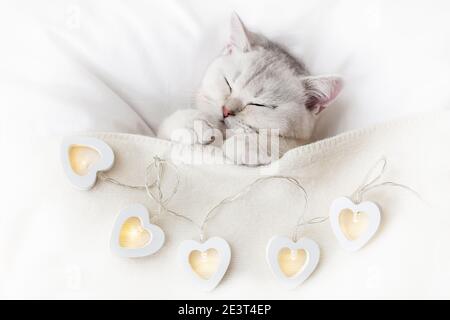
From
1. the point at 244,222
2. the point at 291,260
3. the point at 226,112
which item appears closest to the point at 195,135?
the point at 226,112

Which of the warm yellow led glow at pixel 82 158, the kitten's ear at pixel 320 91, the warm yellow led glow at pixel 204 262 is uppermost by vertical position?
the kitten's ear at pixel 320 91

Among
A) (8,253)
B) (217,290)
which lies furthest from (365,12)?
(8,253)

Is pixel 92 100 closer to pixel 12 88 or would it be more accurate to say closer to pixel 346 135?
pixel 12 88

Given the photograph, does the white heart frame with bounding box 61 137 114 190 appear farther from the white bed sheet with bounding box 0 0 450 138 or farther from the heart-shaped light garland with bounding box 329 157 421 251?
the heart-shaped light garland with bounding box 329 157 421 251

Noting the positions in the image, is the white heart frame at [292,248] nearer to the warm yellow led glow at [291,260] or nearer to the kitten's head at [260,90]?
the warm yellow led glow at [291,260]

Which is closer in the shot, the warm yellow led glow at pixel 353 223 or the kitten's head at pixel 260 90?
the warm yellow led glow at pixel 353 223

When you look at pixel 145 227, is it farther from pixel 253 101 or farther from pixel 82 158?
pixel 253 101

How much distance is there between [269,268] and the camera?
0.97 metres

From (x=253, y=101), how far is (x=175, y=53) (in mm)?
250

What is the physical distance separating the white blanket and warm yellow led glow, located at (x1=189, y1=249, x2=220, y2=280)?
3 centimetres

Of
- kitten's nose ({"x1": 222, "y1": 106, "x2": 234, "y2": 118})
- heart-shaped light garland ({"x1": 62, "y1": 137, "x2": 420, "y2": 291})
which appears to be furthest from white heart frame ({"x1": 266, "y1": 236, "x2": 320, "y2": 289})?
kitten's nose ({"x1": 222, "y1": 106, "x2": 234, "y2": 118})

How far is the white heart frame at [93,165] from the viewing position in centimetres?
97

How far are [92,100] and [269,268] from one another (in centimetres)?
53

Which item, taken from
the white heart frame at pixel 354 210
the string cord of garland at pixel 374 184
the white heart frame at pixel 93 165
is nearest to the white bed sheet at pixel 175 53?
the white heart frame at pixel 93 165
